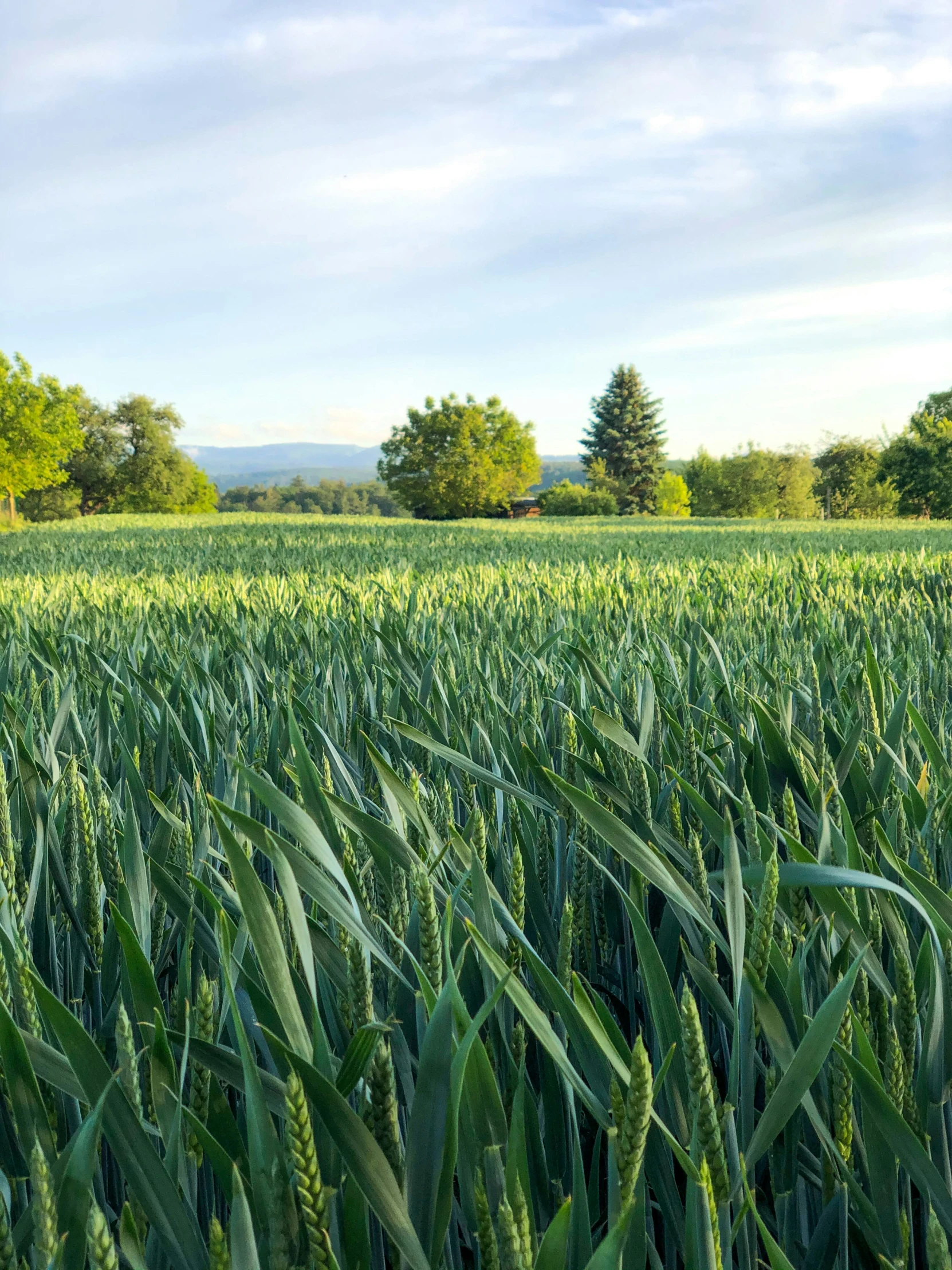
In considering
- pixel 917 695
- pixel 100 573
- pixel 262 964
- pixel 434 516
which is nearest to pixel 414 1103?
pixel 262 964

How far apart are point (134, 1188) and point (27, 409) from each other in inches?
1776

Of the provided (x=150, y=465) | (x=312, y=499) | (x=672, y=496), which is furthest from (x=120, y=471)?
(x=312, y=499)

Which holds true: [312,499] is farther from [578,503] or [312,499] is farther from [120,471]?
[578,503]

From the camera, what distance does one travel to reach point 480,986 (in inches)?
26.6

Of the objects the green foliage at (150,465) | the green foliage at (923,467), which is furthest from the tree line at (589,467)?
the green foliage at (150,465)

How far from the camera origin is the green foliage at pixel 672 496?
219 feet

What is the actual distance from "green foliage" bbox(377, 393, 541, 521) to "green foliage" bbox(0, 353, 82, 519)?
73.8 feet

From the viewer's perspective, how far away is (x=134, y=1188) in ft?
1.39

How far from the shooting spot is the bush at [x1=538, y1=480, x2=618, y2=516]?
179ft

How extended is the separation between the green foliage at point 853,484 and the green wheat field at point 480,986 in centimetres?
6761

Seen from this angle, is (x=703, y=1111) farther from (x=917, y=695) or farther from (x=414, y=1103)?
(x=917, y=695)

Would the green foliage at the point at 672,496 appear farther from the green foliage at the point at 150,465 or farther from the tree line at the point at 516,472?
the green foliage at the point at 150,465

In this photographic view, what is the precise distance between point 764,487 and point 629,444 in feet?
50.4

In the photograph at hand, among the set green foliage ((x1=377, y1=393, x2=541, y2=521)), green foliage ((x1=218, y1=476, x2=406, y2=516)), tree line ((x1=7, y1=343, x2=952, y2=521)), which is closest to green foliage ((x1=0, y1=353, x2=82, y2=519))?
tree line ((x1=7, y1=343, x2=952, y2=521))
